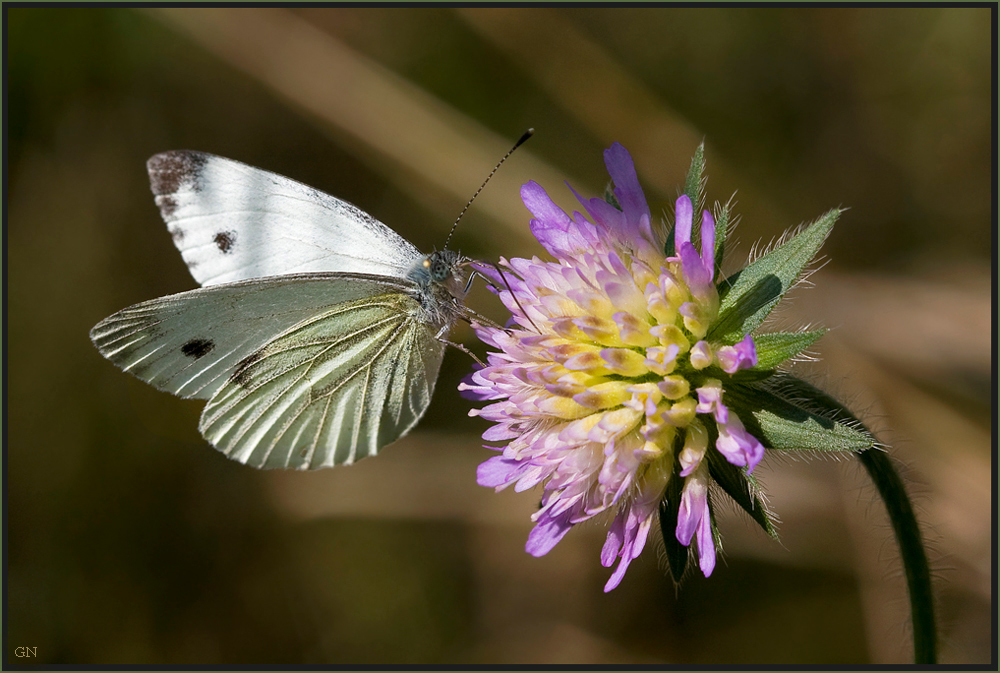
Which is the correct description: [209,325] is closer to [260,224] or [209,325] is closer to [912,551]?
[260,224]

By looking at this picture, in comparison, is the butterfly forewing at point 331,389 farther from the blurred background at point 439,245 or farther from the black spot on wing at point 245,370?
the blurred background at point 439,245

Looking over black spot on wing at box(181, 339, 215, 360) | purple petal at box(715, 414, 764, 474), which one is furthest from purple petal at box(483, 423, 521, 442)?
black spot on wing at box(181, 339, 215, 360)

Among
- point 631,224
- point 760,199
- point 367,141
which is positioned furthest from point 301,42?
point 631,224

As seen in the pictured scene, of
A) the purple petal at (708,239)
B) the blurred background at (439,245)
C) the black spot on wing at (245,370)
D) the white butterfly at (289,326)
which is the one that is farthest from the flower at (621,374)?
the blurred background at (439,245)

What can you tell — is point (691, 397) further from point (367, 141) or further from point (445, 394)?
point (367, 141)

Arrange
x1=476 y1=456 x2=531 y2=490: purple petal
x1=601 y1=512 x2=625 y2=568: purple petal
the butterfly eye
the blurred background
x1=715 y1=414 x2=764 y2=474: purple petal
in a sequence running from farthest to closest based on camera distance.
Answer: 1. the blurred background
2. the butterfly eye
3. x1=476 y1=456 x2=531 y2=490: purple petal
4. x1=601 y1=512 x2=625 y2=568: purple petal
5. x1=715 y1=414 x2=764 y2=474: purple petal

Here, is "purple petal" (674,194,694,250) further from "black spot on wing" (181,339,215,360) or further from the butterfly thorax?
"black spot on wing" (181,339,215,360)
